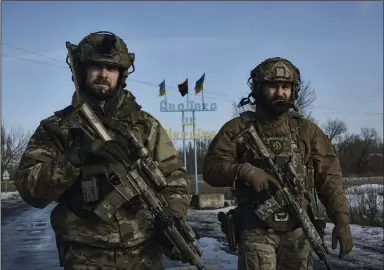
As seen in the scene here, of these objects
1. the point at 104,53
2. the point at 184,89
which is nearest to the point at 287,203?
the point at 104,53

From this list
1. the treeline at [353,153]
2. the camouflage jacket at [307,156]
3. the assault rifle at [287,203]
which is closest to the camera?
the assault rifle at [287,203]

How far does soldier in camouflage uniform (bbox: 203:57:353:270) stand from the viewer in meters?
3.78

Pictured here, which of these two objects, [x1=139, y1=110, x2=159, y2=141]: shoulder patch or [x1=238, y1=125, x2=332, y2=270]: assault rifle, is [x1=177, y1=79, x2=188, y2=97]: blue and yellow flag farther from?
[x1=139, y1=110, x2=159, y2=141]: shoulder patch

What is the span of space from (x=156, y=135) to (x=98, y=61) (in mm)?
572

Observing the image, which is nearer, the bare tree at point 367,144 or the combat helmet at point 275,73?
the combat helmet at point 275,73

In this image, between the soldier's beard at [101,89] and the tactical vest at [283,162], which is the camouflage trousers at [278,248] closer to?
the tactical vest at [283,162]

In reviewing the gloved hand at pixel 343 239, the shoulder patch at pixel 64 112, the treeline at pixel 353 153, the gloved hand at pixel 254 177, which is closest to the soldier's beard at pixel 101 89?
the shoulder patch at pixel 64 112

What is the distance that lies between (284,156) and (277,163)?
0.10 m

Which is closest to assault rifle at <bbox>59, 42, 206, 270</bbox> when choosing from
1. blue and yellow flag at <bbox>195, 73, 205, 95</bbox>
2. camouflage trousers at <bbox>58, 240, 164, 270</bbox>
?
camouflage trousers at <bbox>58, 240, 164, 270</bbox>

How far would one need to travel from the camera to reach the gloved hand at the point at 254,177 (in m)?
3.64

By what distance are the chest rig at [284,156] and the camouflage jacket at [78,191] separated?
93 centimetres

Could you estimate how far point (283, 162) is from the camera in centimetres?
384

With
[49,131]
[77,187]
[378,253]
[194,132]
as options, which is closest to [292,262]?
[77,187]

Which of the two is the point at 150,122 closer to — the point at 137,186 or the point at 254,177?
the point at 137,186
